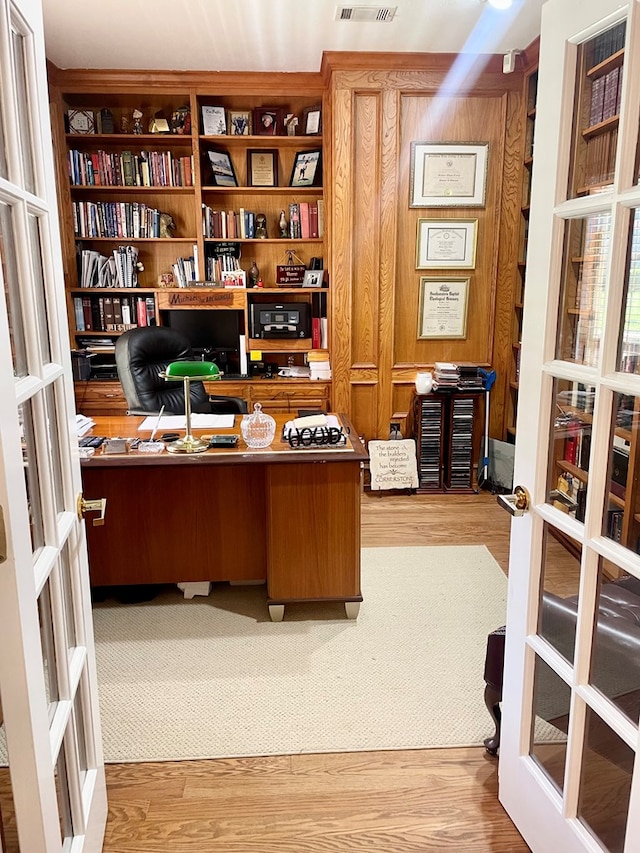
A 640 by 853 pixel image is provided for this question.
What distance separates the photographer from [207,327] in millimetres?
4750

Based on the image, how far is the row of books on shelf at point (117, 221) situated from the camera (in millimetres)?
4555

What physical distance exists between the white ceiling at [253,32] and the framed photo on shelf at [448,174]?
0.57 m

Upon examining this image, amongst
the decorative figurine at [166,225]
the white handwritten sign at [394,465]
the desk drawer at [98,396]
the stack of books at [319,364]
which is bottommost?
the white handwritten sign at [394,465]

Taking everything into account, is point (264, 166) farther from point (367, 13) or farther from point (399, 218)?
point (367, 13)

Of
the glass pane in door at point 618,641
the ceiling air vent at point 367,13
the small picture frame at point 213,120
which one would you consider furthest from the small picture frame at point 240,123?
the glass pane in door at point 618,641

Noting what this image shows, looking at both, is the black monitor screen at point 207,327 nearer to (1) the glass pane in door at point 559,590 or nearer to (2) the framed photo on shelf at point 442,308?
(2) the framed photo on shelf at point 442,308

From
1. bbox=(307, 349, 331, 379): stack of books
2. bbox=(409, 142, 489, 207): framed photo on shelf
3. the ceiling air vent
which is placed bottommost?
bbox=(307, 349, 331, 379): stack of books

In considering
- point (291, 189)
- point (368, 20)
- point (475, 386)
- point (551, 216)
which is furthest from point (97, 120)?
point (551, 216)

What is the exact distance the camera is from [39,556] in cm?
118

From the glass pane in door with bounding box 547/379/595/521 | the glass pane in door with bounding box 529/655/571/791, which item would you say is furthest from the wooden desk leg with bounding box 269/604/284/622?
the glass pane in door with bounding box 547/379/595/521

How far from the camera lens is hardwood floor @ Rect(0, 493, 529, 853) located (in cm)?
162

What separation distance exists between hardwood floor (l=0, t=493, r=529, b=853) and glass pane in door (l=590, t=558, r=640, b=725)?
675mm

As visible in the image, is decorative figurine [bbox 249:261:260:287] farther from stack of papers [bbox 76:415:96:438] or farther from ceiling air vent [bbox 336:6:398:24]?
stack of papers [bbox 76:415:96:438]

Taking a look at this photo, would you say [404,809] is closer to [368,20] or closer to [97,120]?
[368,20]
